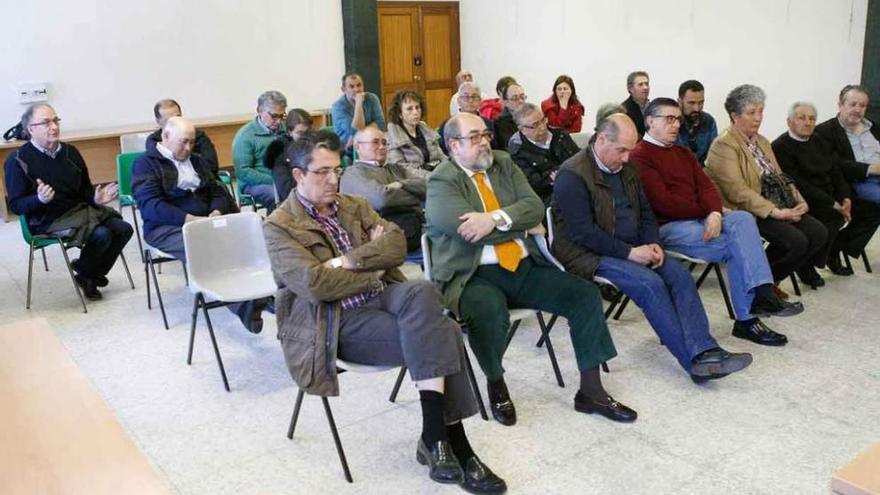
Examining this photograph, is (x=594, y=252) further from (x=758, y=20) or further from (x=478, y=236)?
(x=758, y=20)

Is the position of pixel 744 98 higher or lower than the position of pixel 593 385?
higher

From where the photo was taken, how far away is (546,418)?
3.07 m

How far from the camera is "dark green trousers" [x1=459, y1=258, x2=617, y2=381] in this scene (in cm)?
300

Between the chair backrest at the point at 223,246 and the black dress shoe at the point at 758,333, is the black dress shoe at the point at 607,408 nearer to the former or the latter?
the black dress shoe at the point at 758,333

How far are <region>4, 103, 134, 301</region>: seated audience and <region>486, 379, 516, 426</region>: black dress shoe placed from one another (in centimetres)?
277

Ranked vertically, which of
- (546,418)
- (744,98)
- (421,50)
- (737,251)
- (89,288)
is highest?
(421,50)

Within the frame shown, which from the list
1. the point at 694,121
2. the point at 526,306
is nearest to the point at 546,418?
the point at 526,306

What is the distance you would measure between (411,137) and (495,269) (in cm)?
206

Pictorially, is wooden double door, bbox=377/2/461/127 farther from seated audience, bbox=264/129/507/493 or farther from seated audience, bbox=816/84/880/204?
seated audience, bbox=264/129/507/493

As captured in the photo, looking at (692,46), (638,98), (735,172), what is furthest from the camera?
(692,46)

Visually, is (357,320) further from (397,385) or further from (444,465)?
(397,385)

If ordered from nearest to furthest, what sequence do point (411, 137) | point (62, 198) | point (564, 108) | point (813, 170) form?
point (813, 170) → point (62, 198) → point (411, 137) → point (564, 108)

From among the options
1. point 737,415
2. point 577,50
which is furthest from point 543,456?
point 577,50

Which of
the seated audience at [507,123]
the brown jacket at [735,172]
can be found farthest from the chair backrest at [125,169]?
the brown jacket at [735,172]
